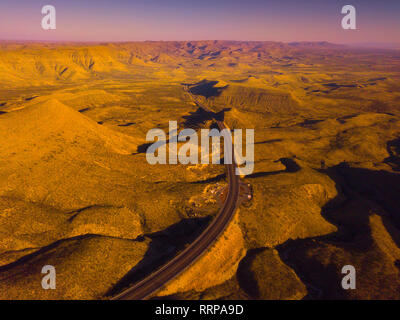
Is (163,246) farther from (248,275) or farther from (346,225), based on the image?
(346,225)

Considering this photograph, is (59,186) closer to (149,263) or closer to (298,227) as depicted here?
(149,263)

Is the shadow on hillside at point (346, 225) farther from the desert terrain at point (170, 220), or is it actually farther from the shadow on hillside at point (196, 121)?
the shadow on hillside at point (196, 121)

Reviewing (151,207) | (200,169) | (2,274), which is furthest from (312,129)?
(2,274)

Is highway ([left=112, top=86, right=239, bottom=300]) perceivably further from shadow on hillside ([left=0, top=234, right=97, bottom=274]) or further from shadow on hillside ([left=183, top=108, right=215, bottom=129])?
shadow on hillside ([left=183, top=108, right=215, bottom=129])

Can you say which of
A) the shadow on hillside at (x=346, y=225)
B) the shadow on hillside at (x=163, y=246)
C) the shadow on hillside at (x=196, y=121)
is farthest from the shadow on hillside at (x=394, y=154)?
the shadow on hillside at (x=196, y=121)

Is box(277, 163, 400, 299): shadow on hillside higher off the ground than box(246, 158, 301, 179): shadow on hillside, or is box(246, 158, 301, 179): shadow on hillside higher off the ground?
box(246, 158, 301, 179): shadow on hillside

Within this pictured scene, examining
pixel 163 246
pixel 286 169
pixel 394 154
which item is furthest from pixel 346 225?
pixel 394 154


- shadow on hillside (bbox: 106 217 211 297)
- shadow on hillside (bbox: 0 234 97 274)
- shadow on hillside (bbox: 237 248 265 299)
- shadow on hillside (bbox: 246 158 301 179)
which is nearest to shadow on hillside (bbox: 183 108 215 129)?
shadow on hillside (bbox: 246 158 301 179)
